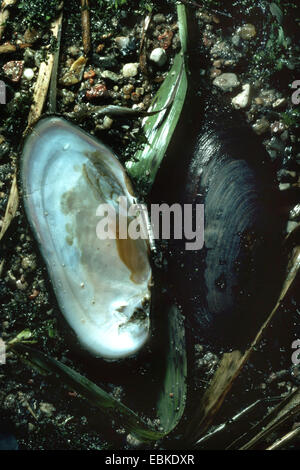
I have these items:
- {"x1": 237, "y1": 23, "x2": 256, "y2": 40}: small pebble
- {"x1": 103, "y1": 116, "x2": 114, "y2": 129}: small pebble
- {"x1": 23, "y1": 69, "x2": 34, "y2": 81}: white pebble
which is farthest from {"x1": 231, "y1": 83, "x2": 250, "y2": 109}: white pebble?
{"x1": 23, "y1": 69, "x2": 34, "y2": 81}: white pebble

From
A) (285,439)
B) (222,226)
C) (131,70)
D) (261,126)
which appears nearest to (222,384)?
(285,439)

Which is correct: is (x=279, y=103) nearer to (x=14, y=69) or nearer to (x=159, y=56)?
(x=159, y=56)

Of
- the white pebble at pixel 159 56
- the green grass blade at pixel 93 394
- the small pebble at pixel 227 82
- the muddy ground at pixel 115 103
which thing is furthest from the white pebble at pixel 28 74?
the green grass blade at pixel 93 394

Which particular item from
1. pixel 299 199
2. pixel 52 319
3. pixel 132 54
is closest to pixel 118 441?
pixel 52 319

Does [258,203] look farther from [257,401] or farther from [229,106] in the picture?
[257,401]

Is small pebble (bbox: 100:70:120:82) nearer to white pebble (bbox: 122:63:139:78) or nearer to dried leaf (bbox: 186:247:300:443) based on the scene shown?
white pebble (bbox: 122:63:139:78)
